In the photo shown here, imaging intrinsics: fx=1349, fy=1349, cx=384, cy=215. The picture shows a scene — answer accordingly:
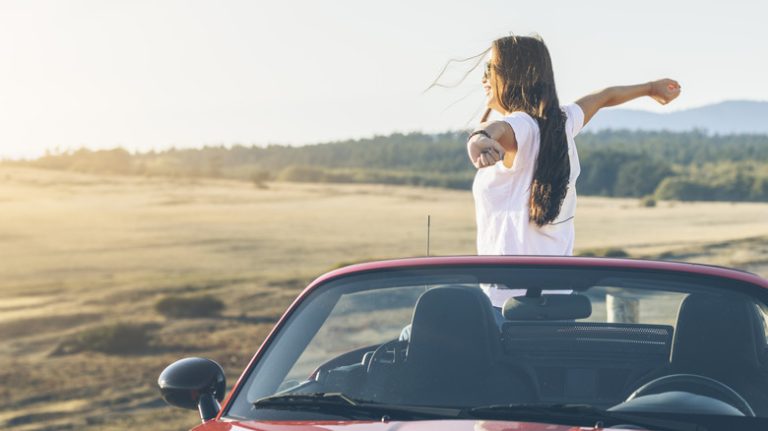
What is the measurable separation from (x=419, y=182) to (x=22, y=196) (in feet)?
129

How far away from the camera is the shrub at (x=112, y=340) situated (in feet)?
144

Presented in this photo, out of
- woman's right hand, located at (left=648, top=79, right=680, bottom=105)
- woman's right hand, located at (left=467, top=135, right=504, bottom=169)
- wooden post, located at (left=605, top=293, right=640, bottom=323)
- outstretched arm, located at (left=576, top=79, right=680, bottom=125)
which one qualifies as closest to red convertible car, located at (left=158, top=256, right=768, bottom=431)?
woman's right hand, located at (left=467, top=135, right=504, bottom=169)

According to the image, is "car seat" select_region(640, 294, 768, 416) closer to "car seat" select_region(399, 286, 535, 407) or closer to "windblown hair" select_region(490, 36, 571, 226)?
"car seat" select_region(399, 286, 535, 407)

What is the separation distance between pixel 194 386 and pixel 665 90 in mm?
2978

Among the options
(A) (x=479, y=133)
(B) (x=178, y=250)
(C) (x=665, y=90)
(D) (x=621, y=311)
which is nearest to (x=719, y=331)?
→ (A) (x=479, y=133)

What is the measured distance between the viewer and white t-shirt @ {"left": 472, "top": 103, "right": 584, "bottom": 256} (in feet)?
16.6

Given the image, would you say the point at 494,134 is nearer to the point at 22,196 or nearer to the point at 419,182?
the point at 22,196

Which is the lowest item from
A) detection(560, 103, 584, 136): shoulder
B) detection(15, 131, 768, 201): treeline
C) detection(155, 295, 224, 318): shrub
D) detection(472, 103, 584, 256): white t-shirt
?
detection(155, 295, 224, 318): shrub

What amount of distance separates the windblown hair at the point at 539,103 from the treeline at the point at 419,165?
10556 centimetres

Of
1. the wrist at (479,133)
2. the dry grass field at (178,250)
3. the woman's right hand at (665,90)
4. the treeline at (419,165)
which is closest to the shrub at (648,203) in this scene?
the dry grass field at (178,250)

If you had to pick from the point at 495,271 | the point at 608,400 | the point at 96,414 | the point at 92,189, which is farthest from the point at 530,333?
the point at 92,189

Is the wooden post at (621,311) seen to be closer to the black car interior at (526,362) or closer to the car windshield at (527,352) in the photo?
the car windshield at (527,352)

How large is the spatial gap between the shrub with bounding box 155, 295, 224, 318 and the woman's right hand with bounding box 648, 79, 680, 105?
46.9 m

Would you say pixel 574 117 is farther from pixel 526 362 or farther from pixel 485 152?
pixel 526 362
